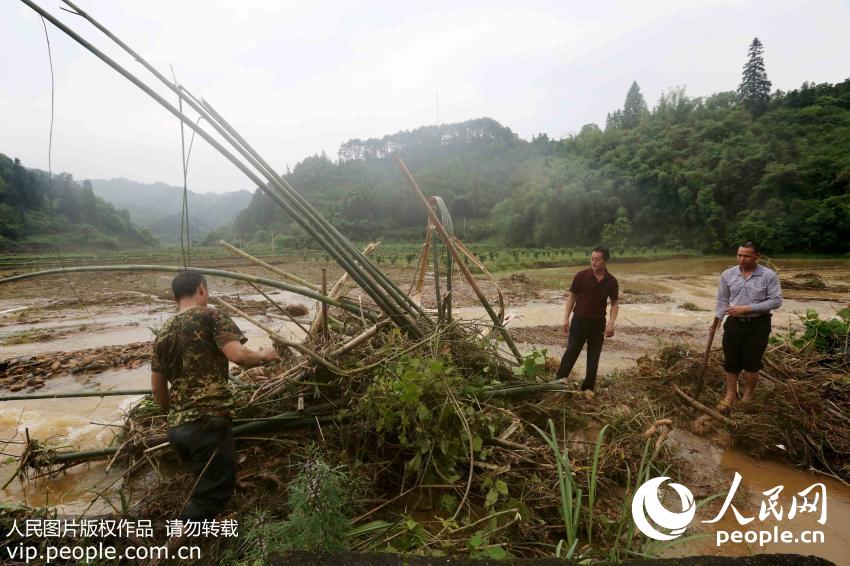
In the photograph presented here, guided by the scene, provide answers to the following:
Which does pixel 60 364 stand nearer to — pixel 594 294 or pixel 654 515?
pixel 594 294

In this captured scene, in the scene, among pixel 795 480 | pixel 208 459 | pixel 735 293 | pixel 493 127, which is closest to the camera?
pixel 208 459

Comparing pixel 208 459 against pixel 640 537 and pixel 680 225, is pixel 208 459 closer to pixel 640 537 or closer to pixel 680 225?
pixel 640 537

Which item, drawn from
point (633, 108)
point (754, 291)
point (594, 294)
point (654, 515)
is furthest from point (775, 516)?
point (633, 108)

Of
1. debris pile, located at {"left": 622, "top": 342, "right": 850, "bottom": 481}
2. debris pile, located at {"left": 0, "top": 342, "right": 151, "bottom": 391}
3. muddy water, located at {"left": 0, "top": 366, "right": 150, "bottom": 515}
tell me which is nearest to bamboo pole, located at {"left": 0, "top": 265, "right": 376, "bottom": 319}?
muddy water, located at {"left": 0, "top": 366, "right": 150, "bottom": 515}

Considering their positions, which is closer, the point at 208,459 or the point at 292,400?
the point at 208,459

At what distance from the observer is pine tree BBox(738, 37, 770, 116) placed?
5372 cm

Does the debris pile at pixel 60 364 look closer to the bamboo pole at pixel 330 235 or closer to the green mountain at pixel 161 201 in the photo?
the bamboo pole at pixel 330 235

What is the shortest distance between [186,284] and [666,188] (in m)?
51.6

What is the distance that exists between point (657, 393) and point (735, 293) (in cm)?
133

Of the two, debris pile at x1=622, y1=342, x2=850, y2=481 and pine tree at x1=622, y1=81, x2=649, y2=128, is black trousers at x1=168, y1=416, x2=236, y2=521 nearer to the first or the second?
debris pile at x1=622, y1=342, x2=850, y2=481

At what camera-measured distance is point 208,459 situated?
2.28m

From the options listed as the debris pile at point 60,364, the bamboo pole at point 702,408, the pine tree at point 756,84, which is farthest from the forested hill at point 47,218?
the pine tree at point 756,84

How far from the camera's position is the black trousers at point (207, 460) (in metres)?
2.25

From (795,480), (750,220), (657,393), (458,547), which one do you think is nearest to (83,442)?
(458,547)
